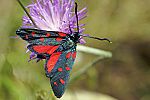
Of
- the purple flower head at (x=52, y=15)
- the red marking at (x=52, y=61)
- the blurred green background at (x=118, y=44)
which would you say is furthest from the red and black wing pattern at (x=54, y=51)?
the blurred green background at (x=118, y=44)

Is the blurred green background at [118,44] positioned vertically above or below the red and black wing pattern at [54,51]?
below

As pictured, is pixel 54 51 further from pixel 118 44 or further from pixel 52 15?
pixel 118 44

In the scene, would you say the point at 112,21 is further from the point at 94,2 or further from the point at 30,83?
the point at 30,83

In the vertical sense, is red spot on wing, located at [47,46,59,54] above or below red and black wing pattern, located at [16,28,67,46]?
below

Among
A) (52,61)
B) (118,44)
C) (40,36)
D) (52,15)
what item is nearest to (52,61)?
(52,61)

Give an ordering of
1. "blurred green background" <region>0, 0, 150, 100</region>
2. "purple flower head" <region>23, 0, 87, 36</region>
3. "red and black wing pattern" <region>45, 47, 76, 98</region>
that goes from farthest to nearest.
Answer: "blurred green background" <region>0, 0, 150, 100</region>, "purple flower head" <region>23, 0, 87, 36</region>, "red and black wing pattern" <region>45, 47, 76, 98</region>

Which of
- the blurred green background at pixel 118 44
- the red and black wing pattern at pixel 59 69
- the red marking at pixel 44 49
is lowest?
the blurred green background at pixel 118 44

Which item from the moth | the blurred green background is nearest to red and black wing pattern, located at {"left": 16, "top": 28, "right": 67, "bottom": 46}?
the moth

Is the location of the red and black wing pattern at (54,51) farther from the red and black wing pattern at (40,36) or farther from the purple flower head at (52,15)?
the purple flower head at (52,15)

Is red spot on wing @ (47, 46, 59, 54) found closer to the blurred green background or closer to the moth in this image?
the moth

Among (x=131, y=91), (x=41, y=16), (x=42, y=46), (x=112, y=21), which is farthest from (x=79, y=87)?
(x=42, y=46)
